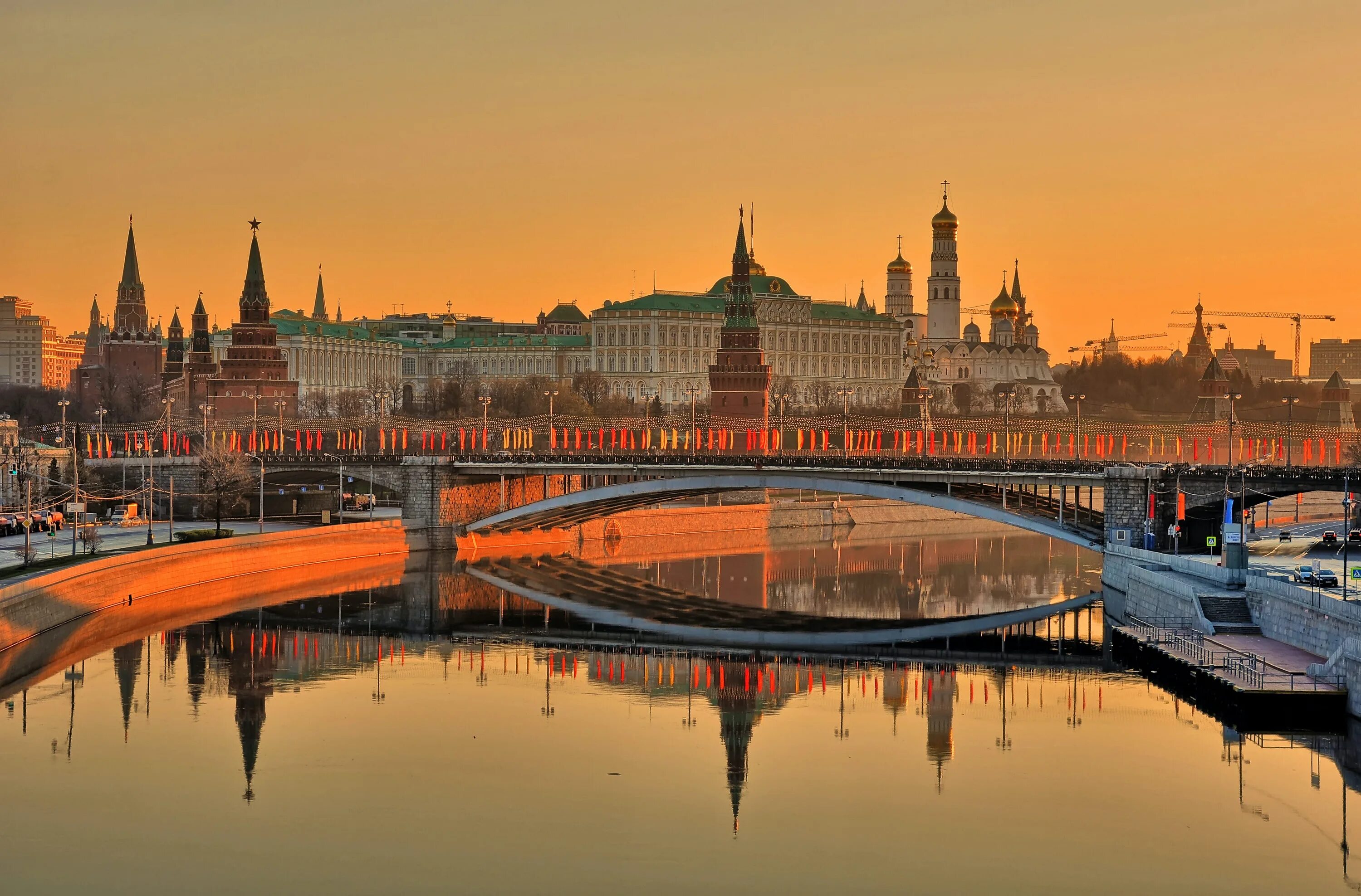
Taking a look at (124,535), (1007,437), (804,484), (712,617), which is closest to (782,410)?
(1007,437)

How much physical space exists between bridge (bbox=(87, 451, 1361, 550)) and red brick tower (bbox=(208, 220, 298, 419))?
5172cm

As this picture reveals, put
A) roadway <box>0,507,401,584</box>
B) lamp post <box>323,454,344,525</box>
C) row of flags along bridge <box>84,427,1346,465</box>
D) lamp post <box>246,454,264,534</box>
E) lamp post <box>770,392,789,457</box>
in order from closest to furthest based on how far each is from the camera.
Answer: roadway <box>0,507,401,584</box> → lamp post <box>246,454,264,534</box> → lamp post <box>323,454,344,525</box> → row of flags along bridge <box>84,427,1346,465</box> → lamp post <box>770,392,789,457</box>

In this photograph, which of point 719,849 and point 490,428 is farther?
point 490,428

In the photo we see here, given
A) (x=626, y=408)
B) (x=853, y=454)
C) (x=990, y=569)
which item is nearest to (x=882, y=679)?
(x=990, y=569)

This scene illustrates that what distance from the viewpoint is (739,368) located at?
131500 millimetres

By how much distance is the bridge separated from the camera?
6275cm

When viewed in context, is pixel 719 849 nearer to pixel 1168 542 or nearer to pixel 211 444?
pixel 1168 542

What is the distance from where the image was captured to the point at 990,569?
79312 millimetres

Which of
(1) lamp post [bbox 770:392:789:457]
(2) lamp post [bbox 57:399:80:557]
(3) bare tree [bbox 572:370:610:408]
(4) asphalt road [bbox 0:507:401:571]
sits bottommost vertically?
(4) asphalt road [bbox 0:507:401:571]

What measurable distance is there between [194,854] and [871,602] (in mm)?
39303

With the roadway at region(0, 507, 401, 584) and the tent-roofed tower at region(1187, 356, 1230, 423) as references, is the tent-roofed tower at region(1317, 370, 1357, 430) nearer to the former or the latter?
the tent-roofed tower at region(1187, 356, 1230, 423)

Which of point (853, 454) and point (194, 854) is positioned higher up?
point (853, 454)

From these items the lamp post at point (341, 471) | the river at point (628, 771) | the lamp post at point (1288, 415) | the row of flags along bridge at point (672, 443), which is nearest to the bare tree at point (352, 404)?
the row of flags along bridge at point (672, 443)

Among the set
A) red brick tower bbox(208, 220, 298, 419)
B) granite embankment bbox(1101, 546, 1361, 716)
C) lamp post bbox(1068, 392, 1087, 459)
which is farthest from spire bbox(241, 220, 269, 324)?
granite embankment bbox(1101, 546, 1361, 716)
